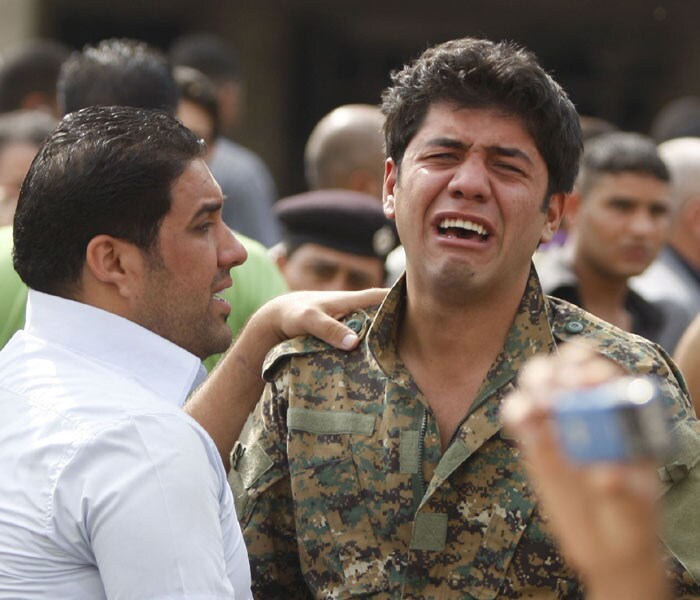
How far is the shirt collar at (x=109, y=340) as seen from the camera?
261 cm

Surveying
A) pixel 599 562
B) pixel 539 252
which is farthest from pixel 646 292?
pixel 599 562

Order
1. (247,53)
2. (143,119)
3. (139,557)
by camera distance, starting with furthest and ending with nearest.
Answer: (247,53) < (143,119) < (139,557)

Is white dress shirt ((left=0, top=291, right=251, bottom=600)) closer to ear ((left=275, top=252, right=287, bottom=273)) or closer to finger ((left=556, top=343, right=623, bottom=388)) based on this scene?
finger ((left=556, top=343, right=623, bottom=388))

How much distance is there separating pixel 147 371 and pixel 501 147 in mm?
941

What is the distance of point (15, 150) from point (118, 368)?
10.5 feet

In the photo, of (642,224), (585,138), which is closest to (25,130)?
(642,224)

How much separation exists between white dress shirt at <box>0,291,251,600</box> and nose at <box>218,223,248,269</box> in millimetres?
563

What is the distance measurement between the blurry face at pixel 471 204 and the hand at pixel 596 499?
5.34ft

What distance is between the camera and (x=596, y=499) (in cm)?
140

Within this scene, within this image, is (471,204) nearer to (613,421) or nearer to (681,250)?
(613,421)

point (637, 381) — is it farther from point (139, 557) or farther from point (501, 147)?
point (501, 147)

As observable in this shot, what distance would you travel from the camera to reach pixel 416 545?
2938 mm

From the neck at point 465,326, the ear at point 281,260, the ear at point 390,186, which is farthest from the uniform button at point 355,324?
the ear at point 281,260

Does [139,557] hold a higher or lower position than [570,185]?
lower
